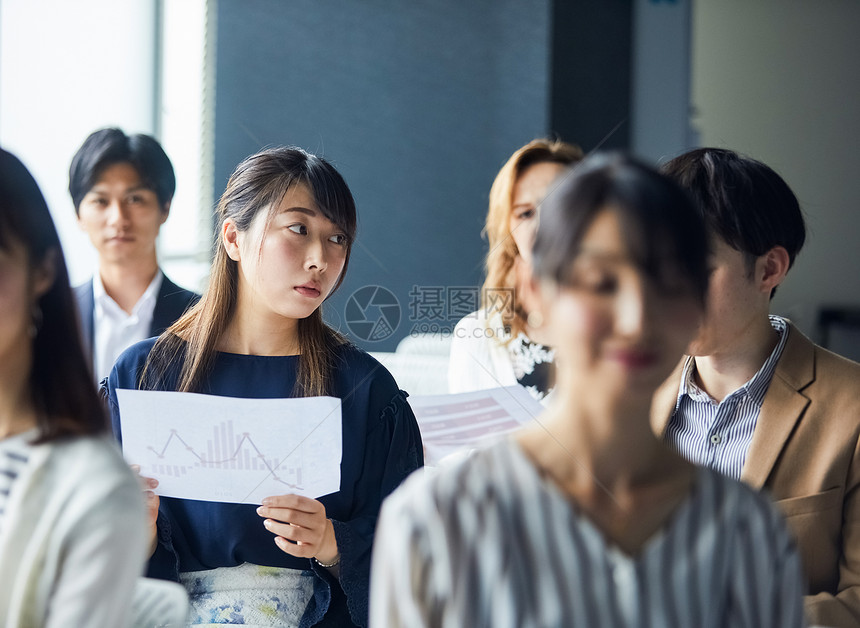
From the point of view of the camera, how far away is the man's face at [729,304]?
45.6 inches

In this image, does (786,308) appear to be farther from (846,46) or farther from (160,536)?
(160,536)

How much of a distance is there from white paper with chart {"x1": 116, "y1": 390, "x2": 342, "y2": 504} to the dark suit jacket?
409 millimetres

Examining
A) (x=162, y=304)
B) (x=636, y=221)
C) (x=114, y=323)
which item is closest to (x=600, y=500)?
(x=636, y=221)

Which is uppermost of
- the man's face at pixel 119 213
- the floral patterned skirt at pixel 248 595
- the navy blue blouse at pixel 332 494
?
the man's face at pixel 119 213

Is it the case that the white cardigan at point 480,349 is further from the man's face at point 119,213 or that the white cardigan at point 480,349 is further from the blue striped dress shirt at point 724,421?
the man's face at point 119,213

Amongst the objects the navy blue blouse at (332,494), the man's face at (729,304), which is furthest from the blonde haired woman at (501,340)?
the man's face at (729,304)

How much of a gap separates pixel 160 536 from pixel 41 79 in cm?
263

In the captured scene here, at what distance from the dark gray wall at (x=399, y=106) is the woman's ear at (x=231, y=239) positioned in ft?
0.48

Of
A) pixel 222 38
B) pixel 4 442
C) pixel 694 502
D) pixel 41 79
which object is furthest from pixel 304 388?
pixel 41 79

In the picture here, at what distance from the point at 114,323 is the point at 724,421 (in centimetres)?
131

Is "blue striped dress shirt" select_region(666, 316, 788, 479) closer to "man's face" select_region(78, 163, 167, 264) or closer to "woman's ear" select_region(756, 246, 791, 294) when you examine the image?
"woman's ear" select_region(756, 246, 791, 294)

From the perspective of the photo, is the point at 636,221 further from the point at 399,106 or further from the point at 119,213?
the point at 399,106

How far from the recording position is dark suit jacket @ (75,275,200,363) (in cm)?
167

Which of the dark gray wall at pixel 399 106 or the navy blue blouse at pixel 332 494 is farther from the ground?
the dark gray wall at pixel 399 106
